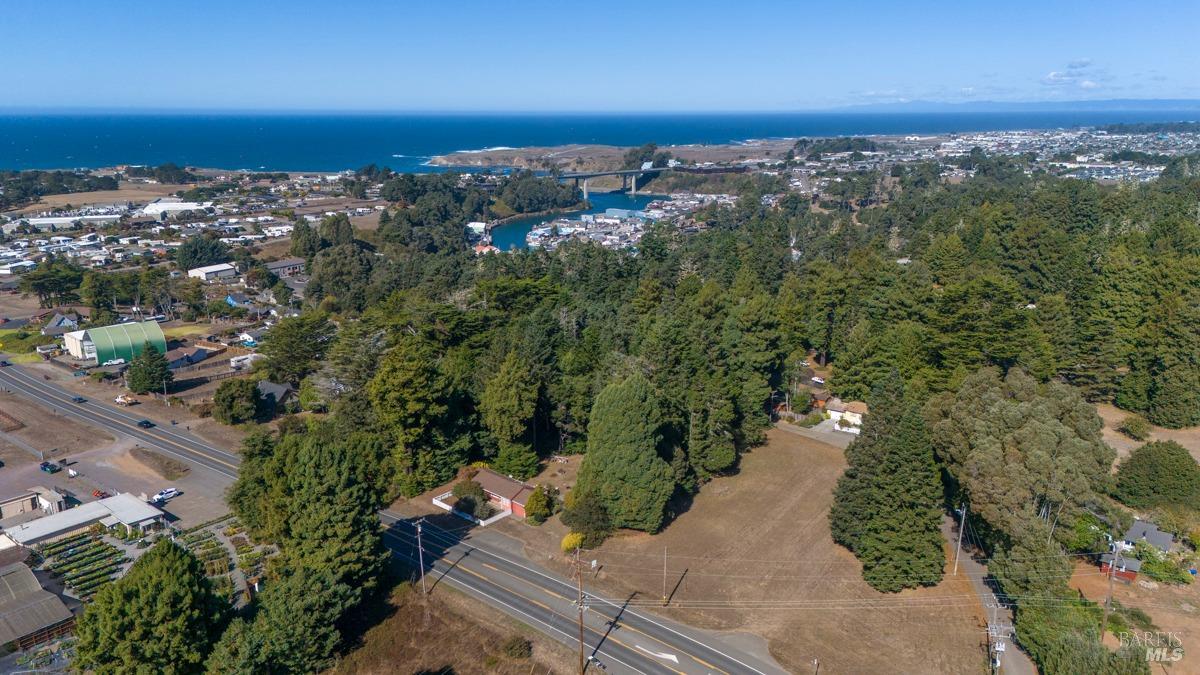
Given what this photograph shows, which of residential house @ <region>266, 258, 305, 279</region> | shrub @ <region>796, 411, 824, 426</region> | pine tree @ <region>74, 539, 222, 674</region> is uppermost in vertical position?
pine tree @ <region>74, 539, 222, 674</region>

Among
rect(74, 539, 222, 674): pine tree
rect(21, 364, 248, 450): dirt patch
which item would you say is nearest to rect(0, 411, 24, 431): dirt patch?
rect(21, 364, 248, 450): dirt patch

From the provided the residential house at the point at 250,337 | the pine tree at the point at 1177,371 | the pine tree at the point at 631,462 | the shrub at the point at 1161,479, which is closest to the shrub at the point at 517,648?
the pine tree at the point at 631,462

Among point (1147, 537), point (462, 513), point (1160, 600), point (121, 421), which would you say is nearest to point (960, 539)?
point (1160, 600)

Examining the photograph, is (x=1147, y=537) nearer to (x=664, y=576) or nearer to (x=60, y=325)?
(x=664, y=576)

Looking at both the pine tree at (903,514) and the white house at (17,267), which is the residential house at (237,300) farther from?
the pine tree at (903,514)

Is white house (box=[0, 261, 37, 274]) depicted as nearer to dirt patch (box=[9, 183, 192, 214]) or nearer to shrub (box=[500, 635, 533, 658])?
dirt patch (box=[9, 183, 192, 214])

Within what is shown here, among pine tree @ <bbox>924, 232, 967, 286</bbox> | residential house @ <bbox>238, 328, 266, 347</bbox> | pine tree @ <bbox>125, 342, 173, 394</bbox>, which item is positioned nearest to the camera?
pine tree @ <bbox>125, 342, 173, 394</bbox>
